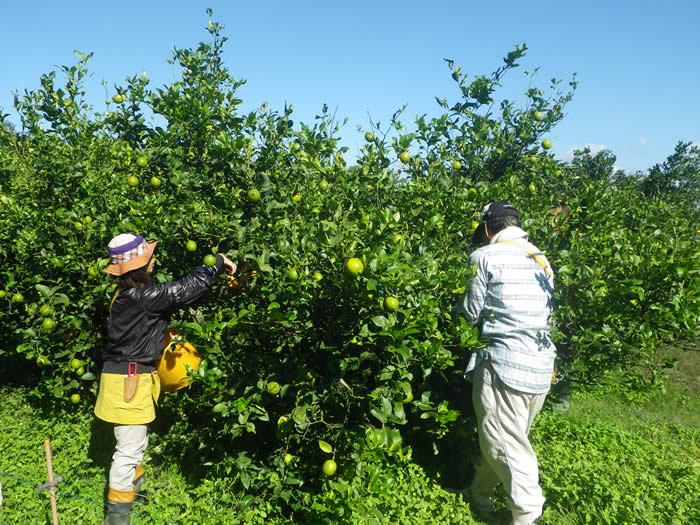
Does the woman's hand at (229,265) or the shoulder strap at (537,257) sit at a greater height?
the shoulder strap at (537,257)

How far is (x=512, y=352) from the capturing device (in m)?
2.27

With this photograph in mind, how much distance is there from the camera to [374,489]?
78.5 inches

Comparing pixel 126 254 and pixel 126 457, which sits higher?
pixel 126 254

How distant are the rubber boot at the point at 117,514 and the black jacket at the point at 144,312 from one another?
0.67 metres

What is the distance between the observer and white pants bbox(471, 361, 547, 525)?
2312 millimetres

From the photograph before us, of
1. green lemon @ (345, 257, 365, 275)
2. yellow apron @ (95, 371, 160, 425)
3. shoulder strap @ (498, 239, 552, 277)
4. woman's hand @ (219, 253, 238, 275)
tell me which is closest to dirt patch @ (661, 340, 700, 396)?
shoulder strap @ (498, 239, 552, 277)

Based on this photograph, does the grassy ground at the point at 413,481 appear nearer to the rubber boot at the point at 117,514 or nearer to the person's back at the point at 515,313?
the rubber boot at the point at 117,514

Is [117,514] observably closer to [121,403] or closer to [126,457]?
[126,457]

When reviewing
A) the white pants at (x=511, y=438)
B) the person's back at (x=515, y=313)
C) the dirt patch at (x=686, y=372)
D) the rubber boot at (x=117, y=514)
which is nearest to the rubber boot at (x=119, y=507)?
the rubber boot at (x=117, y=514)

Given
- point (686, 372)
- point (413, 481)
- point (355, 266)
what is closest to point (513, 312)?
point (355, 266)

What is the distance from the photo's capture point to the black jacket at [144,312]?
7.92ft

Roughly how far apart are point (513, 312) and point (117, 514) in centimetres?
222

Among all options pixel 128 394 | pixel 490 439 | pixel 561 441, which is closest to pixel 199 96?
pixel 128 394

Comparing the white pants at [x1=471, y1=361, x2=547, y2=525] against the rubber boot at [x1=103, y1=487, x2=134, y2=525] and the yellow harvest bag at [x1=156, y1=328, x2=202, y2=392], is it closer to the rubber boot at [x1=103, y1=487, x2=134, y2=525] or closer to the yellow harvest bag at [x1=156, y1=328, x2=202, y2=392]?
the yellow harvest bag at [x1=156, y1=328, x2=202, y2=392]
